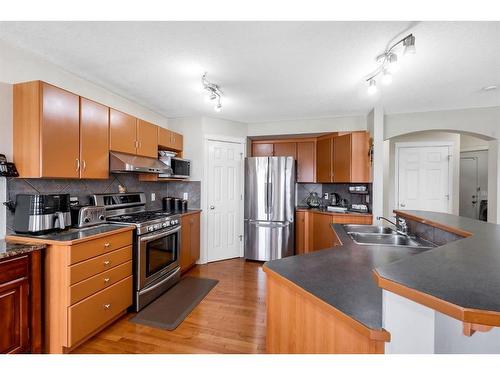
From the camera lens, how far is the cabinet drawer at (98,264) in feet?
5.56

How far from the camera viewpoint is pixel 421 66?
2.10 m

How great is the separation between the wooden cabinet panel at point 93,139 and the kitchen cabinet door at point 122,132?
2.5 inches

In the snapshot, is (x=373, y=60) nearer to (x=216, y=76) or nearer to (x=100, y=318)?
(x=216, y=76)

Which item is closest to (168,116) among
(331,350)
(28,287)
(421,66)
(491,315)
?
(28,287)

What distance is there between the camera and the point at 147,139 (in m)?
2.89

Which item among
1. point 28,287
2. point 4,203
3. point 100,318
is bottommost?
point 100,318

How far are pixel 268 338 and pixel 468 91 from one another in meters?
3.43

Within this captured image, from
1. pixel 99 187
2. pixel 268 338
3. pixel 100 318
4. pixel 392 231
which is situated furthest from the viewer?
pixel 99 187

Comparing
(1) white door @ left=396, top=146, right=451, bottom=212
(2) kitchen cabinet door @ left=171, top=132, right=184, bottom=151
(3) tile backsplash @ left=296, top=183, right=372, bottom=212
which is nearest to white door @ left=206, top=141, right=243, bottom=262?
(2) kitchen cabinet door @ left=171, top=132, right=184, bottom=151

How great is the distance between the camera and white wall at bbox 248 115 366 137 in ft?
12.3

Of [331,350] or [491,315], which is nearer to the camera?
[491,315]

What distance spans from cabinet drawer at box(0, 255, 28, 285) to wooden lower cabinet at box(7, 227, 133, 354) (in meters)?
0.15

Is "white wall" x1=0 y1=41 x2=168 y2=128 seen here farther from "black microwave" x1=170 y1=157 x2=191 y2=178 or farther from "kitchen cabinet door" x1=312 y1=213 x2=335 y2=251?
"kitchen cabinet door" x1=312 y1=213 x2=335 y2=251

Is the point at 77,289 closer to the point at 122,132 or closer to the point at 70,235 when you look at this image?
the point at 70,235
